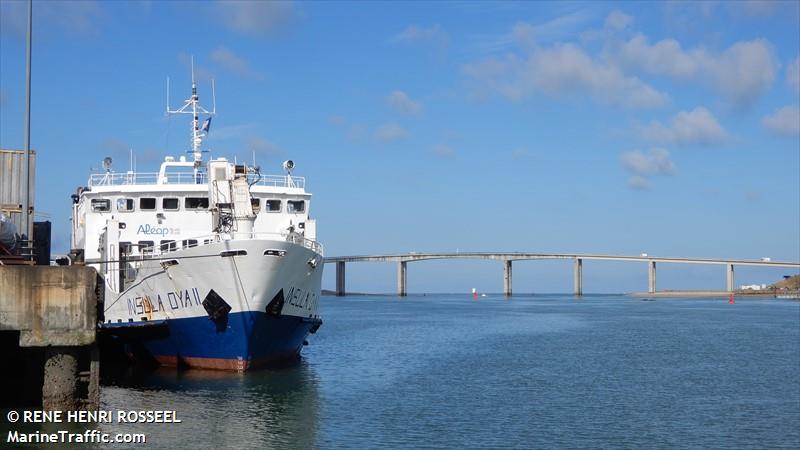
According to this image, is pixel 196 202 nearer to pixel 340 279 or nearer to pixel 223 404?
pixel 223 404

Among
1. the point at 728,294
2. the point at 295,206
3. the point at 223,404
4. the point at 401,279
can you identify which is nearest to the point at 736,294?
the point at 728,294

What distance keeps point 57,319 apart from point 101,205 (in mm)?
16514

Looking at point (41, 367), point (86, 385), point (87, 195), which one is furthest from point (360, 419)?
point (87, 195)

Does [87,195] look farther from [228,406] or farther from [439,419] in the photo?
[439,419]

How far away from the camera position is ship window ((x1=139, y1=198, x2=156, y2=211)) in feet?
112

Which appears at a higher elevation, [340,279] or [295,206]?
[295,206]

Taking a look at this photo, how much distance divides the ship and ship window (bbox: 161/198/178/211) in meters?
0.04

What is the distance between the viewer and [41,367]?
23.1 m

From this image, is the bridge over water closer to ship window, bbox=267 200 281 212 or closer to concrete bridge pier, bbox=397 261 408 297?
concrete bridge pier, bbox=397 261 408 297

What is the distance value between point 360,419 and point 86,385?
744 centimetres

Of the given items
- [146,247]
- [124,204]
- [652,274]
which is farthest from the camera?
[652,274]

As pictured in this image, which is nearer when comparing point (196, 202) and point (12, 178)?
point (12, 178)

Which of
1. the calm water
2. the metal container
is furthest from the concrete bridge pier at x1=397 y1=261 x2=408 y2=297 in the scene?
the metal container

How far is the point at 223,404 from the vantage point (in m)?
24.3
